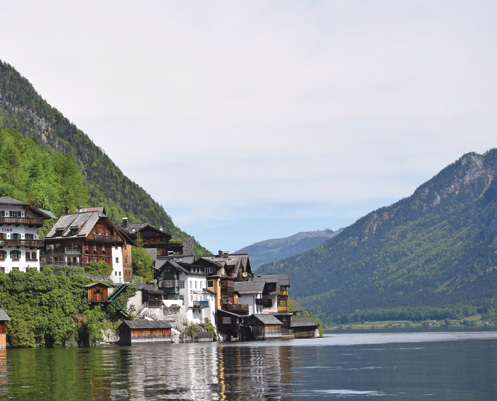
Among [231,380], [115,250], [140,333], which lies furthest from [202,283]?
[231,380]

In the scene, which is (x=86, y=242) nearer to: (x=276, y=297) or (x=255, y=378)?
(x=276, y=297)

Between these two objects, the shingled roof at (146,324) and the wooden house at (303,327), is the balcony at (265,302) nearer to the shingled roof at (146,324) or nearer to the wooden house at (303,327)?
the wooden house at (303,327)

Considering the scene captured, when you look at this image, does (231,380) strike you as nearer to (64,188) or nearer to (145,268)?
(145,268)

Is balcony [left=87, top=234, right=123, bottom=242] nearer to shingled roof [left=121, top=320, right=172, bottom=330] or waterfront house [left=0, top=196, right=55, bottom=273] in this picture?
waterfront house [left=0, top=196, right=55, bottom=273]

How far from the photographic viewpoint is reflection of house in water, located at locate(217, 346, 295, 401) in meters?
45.3

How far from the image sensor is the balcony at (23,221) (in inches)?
4764

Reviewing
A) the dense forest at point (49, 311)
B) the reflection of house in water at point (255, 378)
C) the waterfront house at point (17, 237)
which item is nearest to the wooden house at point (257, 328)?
the dense forest at point (49, 311)

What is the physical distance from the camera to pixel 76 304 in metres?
120

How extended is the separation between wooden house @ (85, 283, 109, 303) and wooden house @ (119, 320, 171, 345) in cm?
490

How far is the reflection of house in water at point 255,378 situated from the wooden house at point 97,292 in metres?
48.4

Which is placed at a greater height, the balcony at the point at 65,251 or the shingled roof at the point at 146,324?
the balcony at the point at 65,251

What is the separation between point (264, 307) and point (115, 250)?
42.7 meters

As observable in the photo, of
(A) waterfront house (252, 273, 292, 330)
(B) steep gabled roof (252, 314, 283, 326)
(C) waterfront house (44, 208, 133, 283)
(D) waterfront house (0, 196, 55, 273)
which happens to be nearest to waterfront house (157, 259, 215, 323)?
(C) waterfront house (44, 208, 133, 283)

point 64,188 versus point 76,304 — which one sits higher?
point 64,188
